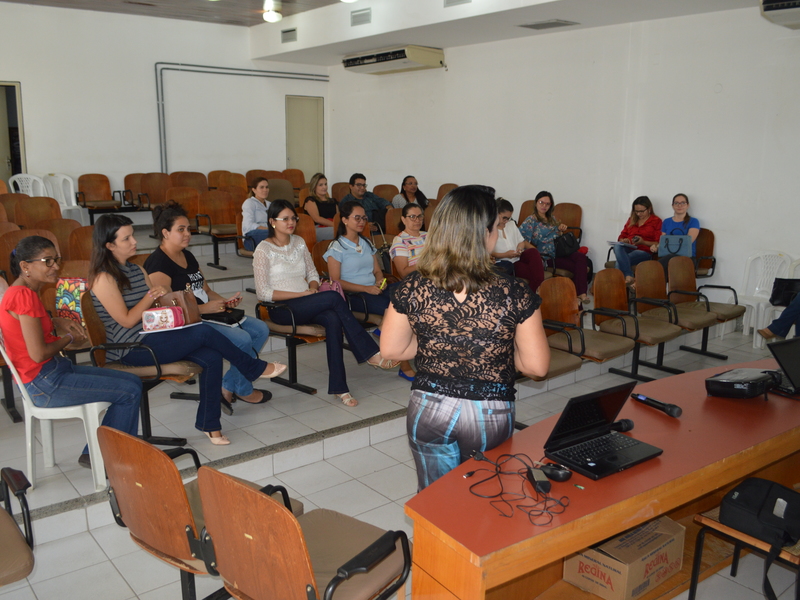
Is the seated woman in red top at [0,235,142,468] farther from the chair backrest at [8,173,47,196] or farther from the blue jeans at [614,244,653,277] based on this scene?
the chair backrest at [8,173,47,196]

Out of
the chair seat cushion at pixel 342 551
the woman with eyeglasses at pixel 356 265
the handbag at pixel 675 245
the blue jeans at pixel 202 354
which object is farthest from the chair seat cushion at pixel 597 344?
the handbag at pixel 675 245

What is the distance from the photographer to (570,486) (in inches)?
74.6

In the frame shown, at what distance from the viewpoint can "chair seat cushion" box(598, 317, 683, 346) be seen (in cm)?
445

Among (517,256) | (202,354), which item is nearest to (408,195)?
(517,256)

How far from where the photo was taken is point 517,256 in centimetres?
593

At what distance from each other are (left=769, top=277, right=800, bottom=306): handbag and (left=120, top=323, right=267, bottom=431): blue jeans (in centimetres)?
438

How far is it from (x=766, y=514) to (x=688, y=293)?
3362 millimetres

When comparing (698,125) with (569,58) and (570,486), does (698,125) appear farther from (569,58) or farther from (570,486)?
(570,486)

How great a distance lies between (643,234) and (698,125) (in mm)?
1211

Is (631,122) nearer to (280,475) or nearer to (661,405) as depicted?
(661,405)

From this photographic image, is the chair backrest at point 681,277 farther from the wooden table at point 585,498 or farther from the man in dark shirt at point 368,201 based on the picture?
the man in dark shirt at point 368,201

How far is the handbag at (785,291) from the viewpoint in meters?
5.23

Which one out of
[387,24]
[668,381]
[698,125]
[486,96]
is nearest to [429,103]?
[486,96]

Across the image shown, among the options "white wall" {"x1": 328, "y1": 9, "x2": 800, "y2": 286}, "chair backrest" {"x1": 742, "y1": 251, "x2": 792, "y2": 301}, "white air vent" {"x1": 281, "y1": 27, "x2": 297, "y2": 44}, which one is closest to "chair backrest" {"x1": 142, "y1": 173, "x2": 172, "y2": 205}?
"white air vent" {"x1": 281, "y1": 27, "x2": 297, "y2": 44}
